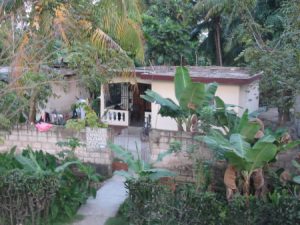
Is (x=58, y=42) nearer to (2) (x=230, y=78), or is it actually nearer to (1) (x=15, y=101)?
(1) (x=15, y=101)

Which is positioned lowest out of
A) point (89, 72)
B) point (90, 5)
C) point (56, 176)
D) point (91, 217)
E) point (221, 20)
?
point (91, 217)

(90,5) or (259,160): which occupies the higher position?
(90,5)

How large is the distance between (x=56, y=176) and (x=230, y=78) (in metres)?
6.76

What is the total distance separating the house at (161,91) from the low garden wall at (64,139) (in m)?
2.07

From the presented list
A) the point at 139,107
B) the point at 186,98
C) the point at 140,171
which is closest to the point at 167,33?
the point at 139,107

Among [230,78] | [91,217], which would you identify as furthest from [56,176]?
[230,78]

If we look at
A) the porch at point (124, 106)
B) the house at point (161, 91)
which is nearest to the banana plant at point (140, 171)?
the house at point (161, 91)

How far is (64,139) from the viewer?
973cm

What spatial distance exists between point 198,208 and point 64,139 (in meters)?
4.17

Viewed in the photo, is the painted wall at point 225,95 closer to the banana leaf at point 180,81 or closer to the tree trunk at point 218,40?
the banana leaf at point 180,81

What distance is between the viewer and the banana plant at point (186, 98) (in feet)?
25.6

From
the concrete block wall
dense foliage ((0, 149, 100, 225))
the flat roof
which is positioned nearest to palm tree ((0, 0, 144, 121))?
dense foliage ((0, 149, 100, 225))

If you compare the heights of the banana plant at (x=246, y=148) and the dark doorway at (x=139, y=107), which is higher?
the dark doorway at (x=139, y=107)

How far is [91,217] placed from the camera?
8180 mm
